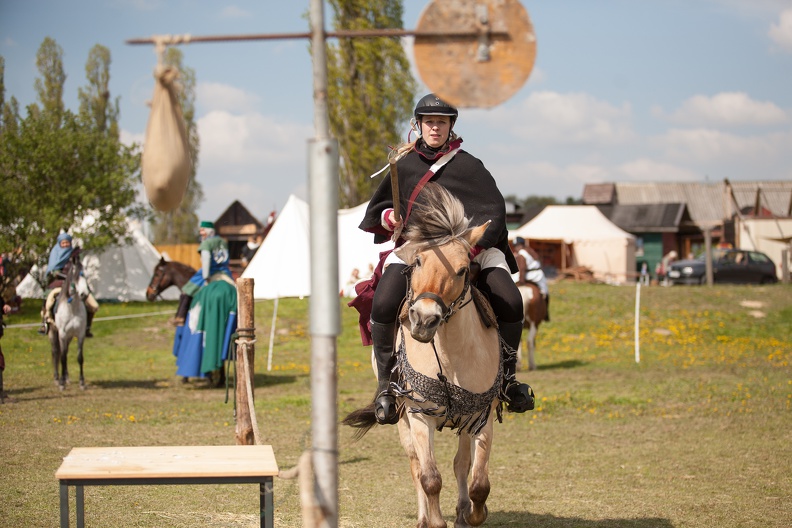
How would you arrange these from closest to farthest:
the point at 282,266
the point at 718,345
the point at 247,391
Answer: the point at 247,391 → the point at 718,345 → the point at 282,266

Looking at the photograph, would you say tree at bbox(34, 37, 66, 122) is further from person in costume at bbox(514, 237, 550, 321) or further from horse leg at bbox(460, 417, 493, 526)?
horse leg at bbox(460, 417, 493, 526)

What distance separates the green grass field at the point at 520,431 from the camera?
7.08 meters

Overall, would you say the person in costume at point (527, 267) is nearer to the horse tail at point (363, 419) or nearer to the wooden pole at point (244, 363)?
the wooden pole at point (244, 363)

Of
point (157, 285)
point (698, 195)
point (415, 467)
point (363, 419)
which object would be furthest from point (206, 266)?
point (698, 195)

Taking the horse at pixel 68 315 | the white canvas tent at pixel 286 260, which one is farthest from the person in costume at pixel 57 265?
the white canvas tent at pixel 286 260

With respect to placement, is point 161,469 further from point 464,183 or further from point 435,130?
point 435,130

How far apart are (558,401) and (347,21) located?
24.7 meters

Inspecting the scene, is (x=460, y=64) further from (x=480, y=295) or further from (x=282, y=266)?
(x=282, y=266)

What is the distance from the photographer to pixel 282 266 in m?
26.6

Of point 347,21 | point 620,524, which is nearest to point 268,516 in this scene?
point 620,524

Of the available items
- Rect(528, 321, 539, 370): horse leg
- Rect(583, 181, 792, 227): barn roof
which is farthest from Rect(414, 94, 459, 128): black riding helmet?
Rect(583, 181, 792, 227): barn roof

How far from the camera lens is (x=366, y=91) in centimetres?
3516

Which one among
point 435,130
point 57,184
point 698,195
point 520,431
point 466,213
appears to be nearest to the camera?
point 466,213

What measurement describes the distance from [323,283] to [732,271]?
35.1 m
